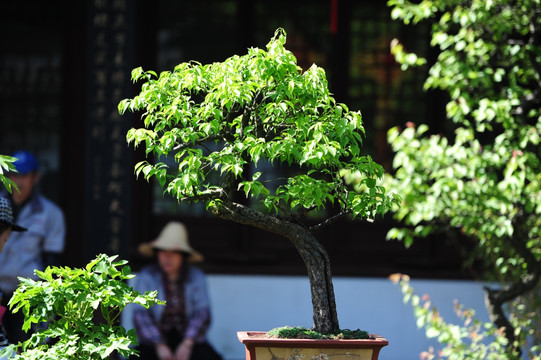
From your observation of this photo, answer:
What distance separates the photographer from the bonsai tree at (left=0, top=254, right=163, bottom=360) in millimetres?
3584

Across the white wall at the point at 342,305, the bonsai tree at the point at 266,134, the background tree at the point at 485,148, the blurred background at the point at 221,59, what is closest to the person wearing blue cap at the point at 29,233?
the blurred background at the point at 221,59

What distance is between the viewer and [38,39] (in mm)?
8500

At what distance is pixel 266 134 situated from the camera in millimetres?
4066

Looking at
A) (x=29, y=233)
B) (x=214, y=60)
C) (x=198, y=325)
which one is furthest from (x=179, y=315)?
(x=214, y=60)

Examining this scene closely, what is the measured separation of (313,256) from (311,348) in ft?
1.40

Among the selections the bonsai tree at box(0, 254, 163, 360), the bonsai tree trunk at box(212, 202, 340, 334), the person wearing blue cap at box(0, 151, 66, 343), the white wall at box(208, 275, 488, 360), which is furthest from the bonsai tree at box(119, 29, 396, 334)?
the white wall at box(208, 275, 488, 360)

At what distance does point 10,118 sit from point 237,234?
2359 mm

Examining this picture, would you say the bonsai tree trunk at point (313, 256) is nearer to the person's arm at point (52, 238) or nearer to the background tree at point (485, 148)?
the background tree at point (485, 148)

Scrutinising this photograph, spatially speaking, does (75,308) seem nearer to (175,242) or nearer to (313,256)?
(313,256)

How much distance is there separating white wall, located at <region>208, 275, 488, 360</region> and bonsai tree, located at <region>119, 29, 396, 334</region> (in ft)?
13.9

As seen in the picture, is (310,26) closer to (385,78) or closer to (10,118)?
(385,78)

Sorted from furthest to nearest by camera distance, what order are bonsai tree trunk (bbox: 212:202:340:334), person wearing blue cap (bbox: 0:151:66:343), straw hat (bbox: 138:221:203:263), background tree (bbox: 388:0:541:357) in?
straw hat (bbox: 138:221:203:263) < person wearing blue cap (bbox: 0:151:66:343) < background tree (bbox: 388:0:541:357) < bonsai tree trunk (bbox: 212:202:340:334)

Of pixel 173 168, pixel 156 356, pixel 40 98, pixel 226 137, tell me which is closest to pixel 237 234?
pixel 173 168

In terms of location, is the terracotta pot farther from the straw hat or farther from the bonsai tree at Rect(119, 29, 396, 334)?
the straw hat
